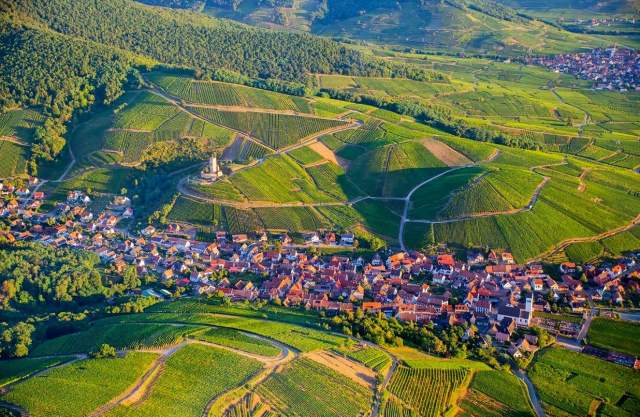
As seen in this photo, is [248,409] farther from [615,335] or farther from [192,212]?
[192,212]

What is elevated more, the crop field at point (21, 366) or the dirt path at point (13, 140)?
the dirt path at point (13, 140)

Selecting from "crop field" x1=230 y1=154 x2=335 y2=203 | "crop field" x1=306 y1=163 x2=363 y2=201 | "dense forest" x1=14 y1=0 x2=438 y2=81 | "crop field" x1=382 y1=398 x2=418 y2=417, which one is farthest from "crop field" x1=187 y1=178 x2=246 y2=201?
"dense forest" x1=14 y1=0 x2=438 y2=81

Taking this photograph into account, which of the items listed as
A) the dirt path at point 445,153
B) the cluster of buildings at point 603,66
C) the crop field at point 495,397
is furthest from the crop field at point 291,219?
the cluster of buildings at point 603,66

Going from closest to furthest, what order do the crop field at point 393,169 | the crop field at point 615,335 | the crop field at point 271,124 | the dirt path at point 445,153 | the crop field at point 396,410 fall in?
the crop field at point 396,410, the crop field at point 615,335, the crop field at point 393,169, the dirt path at point 445,153, the crop field at point 271,124

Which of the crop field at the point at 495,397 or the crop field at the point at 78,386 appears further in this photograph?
the crop field at the point at 495,397

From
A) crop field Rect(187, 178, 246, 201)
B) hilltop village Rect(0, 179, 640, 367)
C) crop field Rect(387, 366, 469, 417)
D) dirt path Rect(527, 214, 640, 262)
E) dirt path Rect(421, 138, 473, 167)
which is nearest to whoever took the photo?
crop field Rect(387, 366, 469, 417)

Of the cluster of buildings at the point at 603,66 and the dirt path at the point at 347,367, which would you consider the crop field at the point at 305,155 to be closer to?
the dirt path at the point at 347,367

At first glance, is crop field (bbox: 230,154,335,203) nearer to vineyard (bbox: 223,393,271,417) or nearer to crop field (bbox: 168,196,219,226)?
crop field (bbox: 168,196,219,226)
